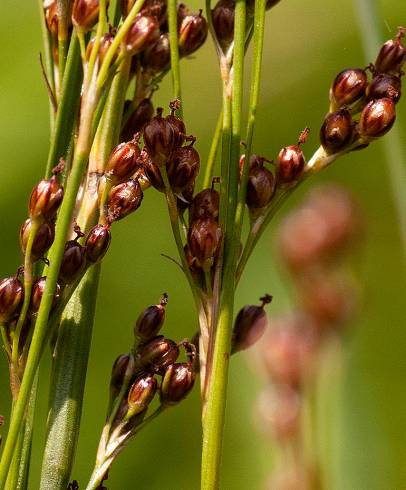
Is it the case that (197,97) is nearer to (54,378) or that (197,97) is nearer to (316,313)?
(54,378)

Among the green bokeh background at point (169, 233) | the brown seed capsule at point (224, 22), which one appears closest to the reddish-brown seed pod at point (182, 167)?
the brown seed capsule at point (224, 22)

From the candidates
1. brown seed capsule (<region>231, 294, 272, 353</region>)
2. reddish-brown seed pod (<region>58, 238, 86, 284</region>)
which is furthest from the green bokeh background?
reddish-brown seed pod (<region>58, 238, 86, 284</region>)

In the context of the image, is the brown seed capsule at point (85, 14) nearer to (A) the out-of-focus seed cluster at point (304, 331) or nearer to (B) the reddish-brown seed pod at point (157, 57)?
(B) the reddish-brown seed pod at point (157, 57)

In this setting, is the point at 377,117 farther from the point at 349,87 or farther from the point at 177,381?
the point at 177,381

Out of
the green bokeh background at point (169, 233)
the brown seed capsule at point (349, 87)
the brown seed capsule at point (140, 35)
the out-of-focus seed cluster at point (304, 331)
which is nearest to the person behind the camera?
the out-of-focus seed cluster at point (304, 331)

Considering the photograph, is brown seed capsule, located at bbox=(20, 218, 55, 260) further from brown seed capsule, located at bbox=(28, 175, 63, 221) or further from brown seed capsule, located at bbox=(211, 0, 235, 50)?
brown seed capsule, located at bbox=(211, 0, 235, 50)
